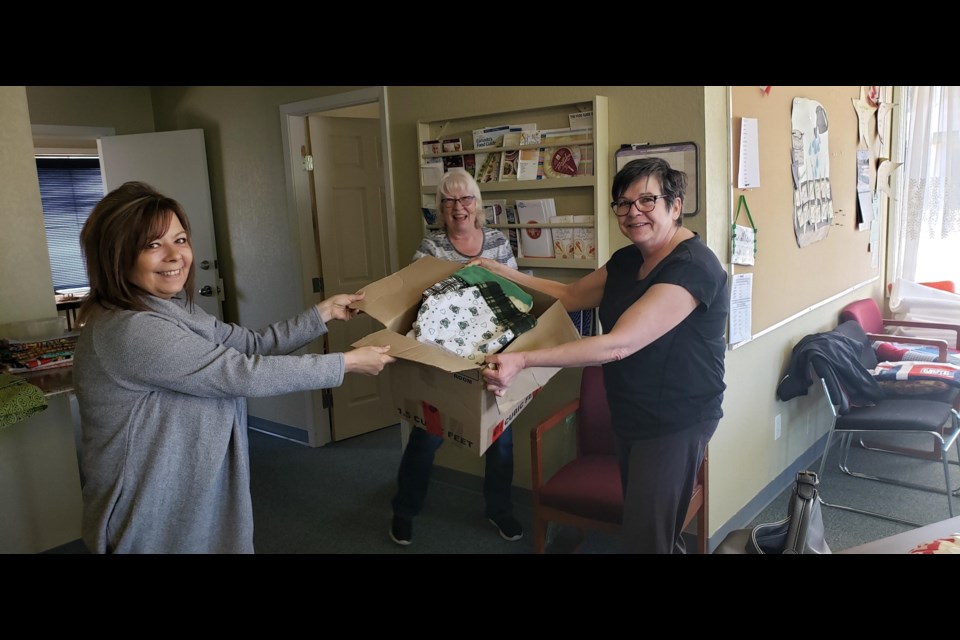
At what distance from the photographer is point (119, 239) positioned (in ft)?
3.71

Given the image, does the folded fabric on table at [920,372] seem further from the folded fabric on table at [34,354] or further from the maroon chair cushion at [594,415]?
the folded fabric on table at [34,354]

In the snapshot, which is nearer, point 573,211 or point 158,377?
point 158,377

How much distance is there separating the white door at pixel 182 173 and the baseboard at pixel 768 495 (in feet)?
9.19

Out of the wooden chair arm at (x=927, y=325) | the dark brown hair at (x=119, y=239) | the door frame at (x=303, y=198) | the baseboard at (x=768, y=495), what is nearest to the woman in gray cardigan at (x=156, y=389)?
the dark brown hair at (x=119, y=239)

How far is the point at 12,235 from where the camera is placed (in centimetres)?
222

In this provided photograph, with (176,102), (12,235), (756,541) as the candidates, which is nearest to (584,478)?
(756,541)

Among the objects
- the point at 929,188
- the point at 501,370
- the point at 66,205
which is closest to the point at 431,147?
the point at 501,370

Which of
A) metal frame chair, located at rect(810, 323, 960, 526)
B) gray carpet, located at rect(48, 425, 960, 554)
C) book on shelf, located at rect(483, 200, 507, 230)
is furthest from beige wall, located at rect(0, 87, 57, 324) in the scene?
metal frame chair, located at rect(810, 323, 960, 526)

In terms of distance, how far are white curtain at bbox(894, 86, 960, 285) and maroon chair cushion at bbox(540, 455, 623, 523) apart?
229 centimetres

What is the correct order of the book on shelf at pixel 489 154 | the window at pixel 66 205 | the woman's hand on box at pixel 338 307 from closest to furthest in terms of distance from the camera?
1. the woman's hand on box at pixel 338 307
2. the book on shelf at pixel 489 154
3. the window at pixel 66 205

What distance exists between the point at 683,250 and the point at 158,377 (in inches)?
43.7

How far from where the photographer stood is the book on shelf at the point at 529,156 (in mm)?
2285

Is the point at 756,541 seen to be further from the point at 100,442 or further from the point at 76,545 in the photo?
the point at 76,545

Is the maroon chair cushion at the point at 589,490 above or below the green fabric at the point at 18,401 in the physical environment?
below
